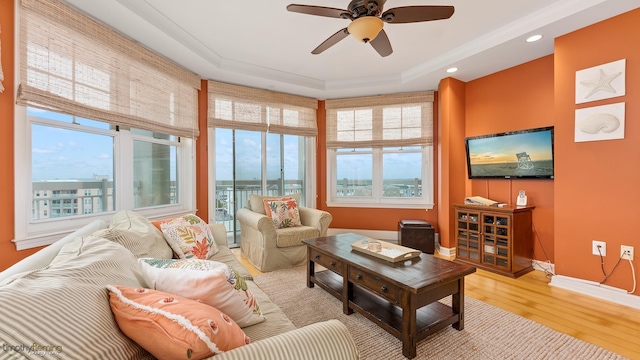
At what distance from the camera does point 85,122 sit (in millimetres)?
2381

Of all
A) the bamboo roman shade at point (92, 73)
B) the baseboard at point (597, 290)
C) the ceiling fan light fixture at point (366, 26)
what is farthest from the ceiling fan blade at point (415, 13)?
the baseboard at point (597, 290)

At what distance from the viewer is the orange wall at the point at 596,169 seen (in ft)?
7.23

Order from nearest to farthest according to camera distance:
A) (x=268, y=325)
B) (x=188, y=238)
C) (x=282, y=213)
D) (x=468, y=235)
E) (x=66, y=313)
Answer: (x=66, y=313) → (x=268, y=325) → (x=188, y=238) → (x=468, y=235) → (x=282, y=213)

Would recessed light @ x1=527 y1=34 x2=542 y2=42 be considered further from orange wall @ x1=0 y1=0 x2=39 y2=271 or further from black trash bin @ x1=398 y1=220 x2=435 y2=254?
orange wall @ x1=0 y1=0 x2=39 y2=271

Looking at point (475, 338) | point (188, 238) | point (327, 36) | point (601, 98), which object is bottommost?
point (475, 338)

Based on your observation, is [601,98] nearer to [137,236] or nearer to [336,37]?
[336,37]

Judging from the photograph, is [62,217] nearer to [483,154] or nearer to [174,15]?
[174,15]

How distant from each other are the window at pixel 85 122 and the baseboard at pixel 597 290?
14.0ft

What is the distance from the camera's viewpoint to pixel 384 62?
3451 millimetres

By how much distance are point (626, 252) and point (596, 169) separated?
727 millimetres

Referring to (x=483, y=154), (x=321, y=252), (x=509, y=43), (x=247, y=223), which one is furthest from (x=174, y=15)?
(x=483, y=154)

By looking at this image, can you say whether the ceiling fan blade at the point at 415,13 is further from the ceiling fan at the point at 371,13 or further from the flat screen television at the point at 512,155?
the flat screen television at the point at 512,155

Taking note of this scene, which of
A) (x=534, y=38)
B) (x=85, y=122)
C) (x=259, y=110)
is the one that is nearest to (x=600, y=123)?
(x=534, y=38)

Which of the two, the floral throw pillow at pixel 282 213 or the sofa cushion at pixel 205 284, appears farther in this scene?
the floral throw pillow at pixel 282 213
